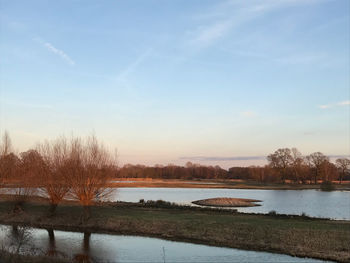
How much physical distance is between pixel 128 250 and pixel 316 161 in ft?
389

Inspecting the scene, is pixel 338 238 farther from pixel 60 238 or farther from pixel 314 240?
pixel 60 238

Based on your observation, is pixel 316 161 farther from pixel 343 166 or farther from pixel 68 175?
pixel 68 175

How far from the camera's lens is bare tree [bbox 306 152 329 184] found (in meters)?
122

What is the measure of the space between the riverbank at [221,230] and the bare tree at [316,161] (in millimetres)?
99202

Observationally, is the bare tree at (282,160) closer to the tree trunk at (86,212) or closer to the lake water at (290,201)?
the lake water at (290,201)

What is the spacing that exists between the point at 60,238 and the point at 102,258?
22.5ft

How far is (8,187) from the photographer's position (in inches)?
1328

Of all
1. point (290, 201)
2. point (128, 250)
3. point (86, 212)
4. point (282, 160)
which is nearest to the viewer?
point (128, 250)

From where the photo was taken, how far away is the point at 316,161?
12394cm

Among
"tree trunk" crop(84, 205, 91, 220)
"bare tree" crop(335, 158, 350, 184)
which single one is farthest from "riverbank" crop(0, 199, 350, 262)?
"bare tree" crop(335, 158, 350, 184)

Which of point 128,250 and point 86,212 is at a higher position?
point 86,212

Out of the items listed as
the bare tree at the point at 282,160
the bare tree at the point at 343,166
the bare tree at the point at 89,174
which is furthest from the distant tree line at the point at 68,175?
the bare tree at the point at 343,166

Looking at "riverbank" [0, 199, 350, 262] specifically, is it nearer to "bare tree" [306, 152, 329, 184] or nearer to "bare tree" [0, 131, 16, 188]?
"bare tree" [0, 131, 16, 188]

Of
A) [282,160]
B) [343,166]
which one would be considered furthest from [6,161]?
[343,166]
